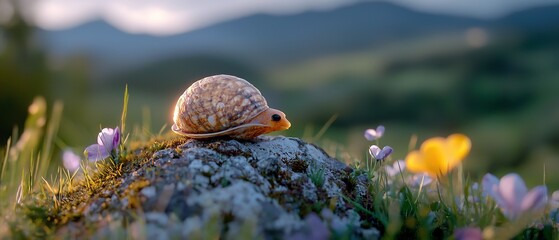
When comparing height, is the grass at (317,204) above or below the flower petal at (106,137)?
below

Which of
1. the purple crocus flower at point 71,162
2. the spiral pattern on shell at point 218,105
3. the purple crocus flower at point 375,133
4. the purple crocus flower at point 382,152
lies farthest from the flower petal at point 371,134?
the purple crocus flower at point 71,162

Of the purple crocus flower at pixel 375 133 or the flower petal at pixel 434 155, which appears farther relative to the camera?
the flower petal at pixel 434 155

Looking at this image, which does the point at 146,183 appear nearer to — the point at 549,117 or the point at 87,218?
the point at 87,218

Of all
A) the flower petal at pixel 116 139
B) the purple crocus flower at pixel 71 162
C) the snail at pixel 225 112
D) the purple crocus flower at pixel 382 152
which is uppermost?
the snail at pixel 225 112

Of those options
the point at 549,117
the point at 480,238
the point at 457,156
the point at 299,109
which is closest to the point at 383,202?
the point at 480,238

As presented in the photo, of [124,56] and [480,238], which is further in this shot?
[124,56]

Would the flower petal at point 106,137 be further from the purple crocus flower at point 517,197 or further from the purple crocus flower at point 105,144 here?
the purple crocus flower at point 517,197

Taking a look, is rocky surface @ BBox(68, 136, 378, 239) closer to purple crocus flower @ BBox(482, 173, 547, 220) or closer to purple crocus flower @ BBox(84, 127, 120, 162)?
purple crocus flower @ BBox(84, 127, 120, 162)

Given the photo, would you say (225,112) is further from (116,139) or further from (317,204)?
(317,204)
